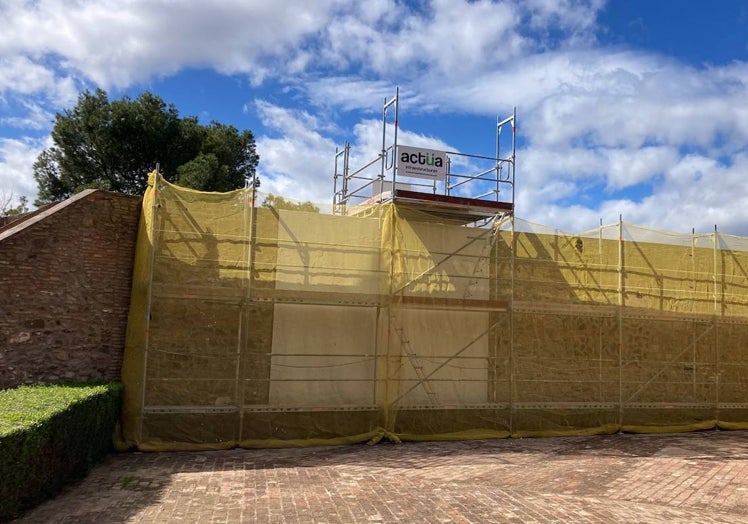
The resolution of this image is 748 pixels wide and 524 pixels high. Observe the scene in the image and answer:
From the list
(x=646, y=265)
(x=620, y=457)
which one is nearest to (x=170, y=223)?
(x=620, y=457)

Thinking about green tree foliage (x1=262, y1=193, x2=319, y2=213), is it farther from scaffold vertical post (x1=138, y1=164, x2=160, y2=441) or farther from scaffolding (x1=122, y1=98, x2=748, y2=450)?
scaffold vertical post (x1=138, y1=164, x2=160, y2=441)

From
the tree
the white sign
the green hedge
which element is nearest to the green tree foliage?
the white sign

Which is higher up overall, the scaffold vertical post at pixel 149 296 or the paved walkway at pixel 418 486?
the scaffold vertical post at pixel 149 296

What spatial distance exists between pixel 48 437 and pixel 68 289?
336 centimetres

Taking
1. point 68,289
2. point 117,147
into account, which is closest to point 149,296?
point 68,289

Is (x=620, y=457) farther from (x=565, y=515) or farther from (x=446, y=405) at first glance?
(x=565, y=515)

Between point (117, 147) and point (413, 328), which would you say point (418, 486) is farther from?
point (117, 147)

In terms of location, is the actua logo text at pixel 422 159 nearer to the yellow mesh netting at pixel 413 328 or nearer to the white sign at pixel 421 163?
the white sign at pixel 421 163

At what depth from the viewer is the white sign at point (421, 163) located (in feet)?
34.9

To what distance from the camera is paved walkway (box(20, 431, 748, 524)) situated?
612 cm

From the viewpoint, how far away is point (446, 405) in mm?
10570

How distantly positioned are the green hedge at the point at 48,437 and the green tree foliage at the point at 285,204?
350 centimetres

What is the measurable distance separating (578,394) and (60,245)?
29.3 ft

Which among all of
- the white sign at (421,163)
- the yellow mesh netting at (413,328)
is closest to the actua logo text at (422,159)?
the white sign at (421,163)
